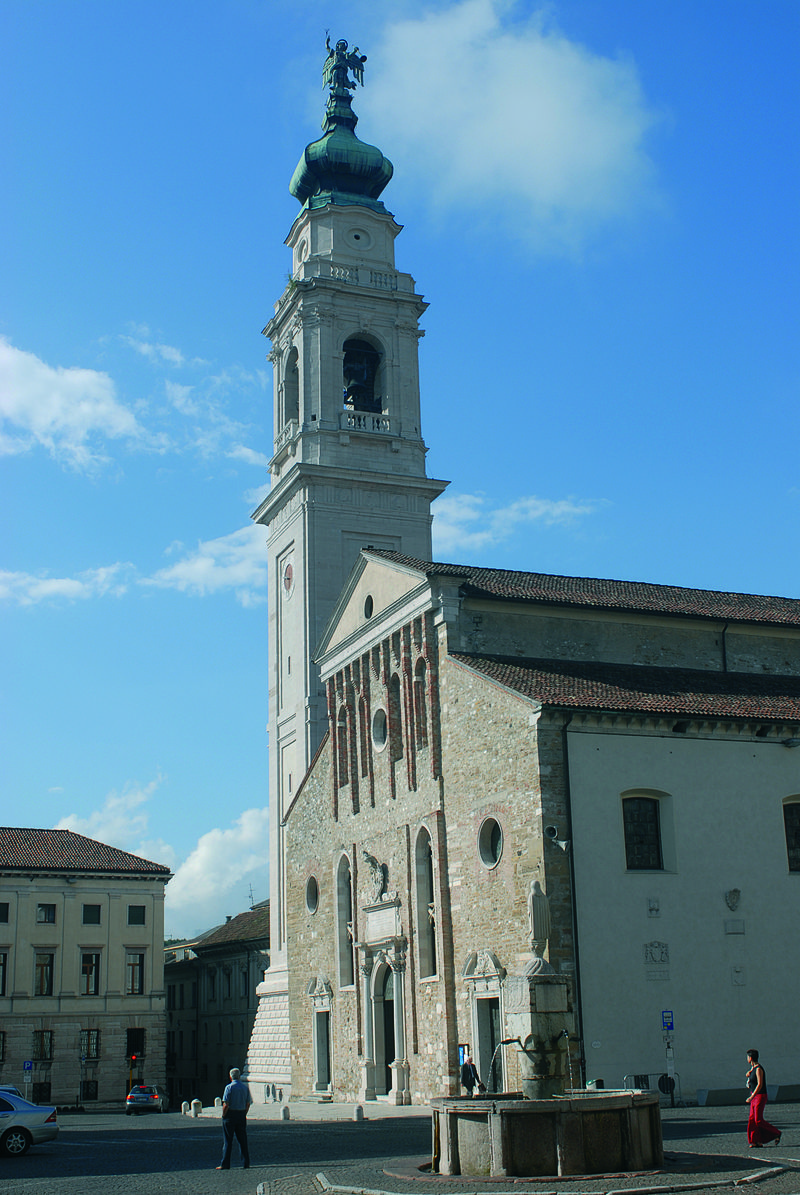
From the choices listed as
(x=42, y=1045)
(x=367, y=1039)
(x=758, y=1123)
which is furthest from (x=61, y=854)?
(x=758, y=1123)

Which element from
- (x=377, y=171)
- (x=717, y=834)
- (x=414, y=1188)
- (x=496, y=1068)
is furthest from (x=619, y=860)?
(x=377, y=171)

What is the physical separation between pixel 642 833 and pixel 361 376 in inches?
1137

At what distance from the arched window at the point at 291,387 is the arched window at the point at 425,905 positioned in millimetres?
24363

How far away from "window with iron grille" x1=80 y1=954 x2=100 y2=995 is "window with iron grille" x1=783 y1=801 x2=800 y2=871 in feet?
125

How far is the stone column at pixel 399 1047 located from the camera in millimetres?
29366

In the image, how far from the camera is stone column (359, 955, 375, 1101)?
31.3 metres

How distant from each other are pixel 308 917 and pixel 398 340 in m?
23.9

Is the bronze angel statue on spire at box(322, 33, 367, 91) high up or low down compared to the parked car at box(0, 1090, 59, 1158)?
up

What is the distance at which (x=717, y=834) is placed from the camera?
1013 inches

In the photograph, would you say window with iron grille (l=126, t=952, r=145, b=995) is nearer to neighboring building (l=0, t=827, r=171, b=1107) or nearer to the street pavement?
neighboring building (l=0, t=827, r=171, b=1107)

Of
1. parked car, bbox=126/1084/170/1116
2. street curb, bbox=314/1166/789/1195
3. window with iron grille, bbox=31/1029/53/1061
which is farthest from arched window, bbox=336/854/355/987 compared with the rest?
window with iron grille, bbox=31/1029/53/1061

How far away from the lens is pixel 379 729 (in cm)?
3344

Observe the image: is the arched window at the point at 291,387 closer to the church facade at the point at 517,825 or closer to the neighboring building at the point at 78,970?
the church facade at the point at 517,825

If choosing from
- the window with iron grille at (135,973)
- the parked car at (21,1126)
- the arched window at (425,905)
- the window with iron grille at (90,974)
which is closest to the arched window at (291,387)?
the arched window at (425,905)
